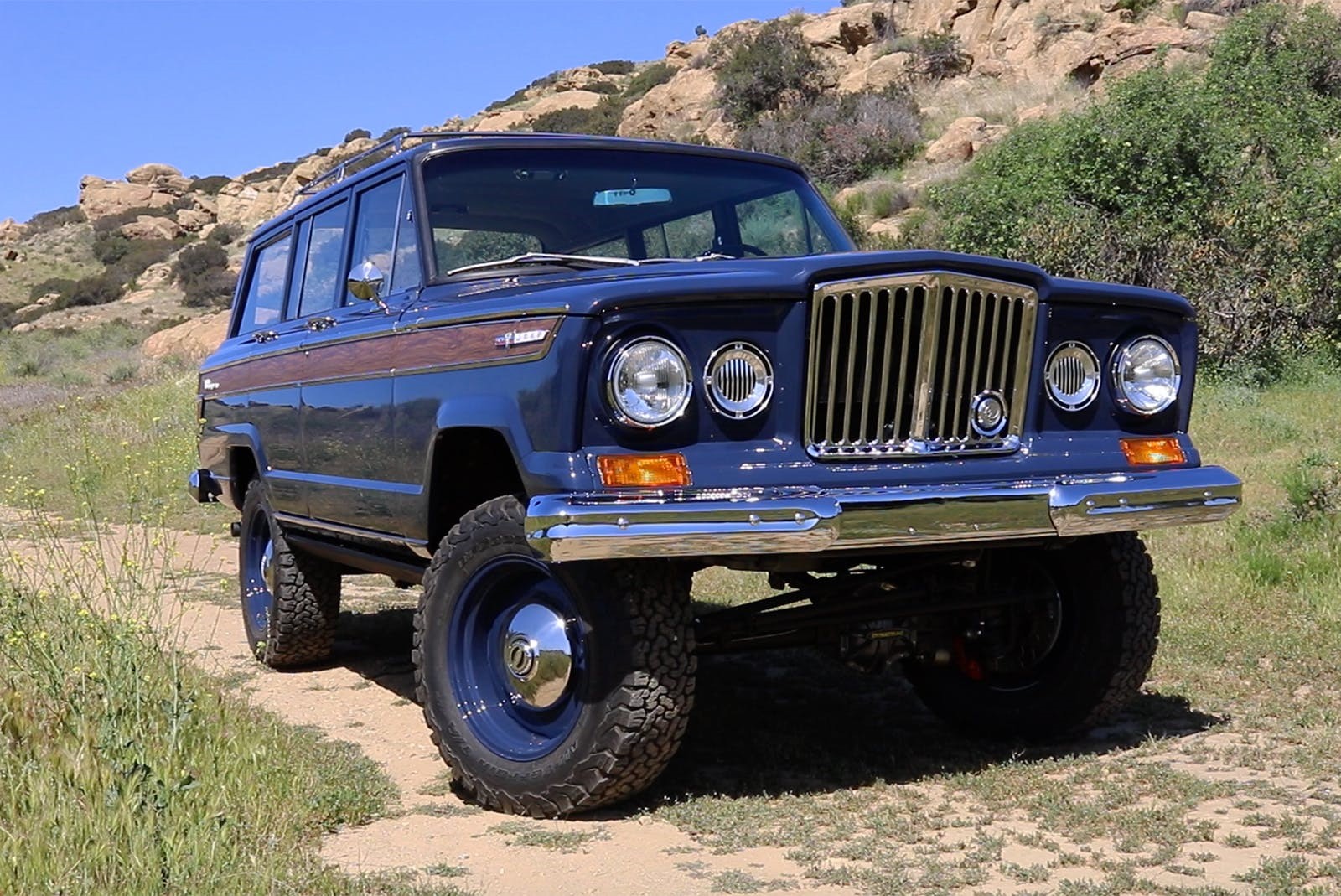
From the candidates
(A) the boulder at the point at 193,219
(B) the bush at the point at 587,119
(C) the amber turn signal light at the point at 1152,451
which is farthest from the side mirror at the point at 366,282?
(A) the boulder at the point at 193,219

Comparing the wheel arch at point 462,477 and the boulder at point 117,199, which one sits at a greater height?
the boulder at point 117,199

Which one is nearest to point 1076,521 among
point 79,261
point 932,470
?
point 932,470

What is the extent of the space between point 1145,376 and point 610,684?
198 centimetres

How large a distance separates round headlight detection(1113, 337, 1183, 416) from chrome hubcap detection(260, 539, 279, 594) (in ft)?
12.3

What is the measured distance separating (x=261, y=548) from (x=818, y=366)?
3.81 m

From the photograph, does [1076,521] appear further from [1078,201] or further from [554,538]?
[1078,201]

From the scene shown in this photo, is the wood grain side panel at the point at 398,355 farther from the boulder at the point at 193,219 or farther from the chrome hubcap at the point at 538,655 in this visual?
the boulder at the point at 193,219

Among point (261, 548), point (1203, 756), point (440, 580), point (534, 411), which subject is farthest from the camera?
point (261, 548)

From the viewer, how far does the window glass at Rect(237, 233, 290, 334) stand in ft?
21.8

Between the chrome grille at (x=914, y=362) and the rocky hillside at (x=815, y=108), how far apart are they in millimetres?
14997

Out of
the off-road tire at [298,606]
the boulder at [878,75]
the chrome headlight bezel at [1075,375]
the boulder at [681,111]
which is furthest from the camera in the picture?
the boulder at [681,111]

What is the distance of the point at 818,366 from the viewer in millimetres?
3939

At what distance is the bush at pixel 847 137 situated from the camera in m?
24.7

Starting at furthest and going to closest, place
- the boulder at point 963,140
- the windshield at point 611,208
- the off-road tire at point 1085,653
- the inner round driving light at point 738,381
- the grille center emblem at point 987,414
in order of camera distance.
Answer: the boulder at point 963,140 < the windshield at point 611,208 < the off-road tire at point 1085,653 < the grille center emblem at point 987,414 < the inner round driving light at point 738,381
